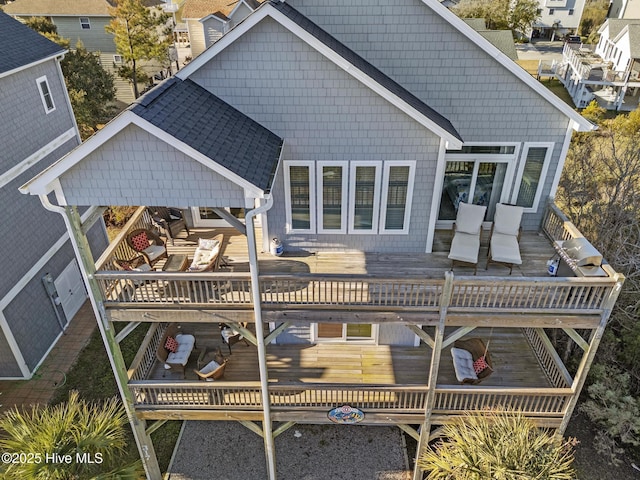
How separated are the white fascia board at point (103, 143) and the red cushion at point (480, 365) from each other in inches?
308

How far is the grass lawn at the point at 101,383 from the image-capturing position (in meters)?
13.1

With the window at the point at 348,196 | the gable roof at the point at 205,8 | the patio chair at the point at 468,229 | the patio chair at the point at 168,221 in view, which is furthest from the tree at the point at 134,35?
the patio chair at the point at 468,229

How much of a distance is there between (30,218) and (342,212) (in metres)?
11.4

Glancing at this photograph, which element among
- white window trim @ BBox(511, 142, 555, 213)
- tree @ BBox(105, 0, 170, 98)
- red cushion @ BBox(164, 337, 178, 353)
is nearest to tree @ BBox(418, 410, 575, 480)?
white window trim @ BBox(511, 142, 555, 213)

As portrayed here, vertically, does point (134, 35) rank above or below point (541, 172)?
above

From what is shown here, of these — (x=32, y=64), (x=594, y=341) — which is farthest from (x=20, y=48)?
(x=594, y=341)

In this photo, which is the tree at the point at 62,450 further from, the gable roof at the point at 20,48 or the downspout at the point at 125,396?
the gable roof at the point at 20,48

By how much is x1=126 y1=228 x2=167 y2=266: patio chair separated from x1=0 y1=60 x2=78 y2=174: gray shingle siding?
19.9 feet

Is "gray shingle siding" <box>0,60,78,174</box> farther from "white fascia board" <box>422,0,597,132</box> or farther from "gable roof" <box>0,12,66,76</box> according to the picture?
"white fascia board" <box>422,0,597,132</box>

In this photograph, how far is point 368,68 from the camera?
35.0 ft

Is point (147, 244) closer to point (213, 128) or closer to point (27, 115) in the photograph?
point (213, 128)

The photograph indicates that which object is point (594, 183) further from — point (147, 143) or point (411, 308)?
point (147, 143)

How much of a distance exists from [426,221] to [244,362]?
6.59 metres

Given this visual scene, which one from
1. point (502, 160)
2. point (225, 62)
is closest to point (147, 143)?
point (225, 62)
